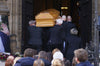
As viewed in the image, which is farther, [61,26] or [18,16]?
[18,16]

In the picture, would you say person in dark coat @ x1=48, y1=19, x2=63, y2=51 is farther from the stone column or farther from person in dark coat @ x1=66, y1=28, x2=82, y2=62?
the stone column

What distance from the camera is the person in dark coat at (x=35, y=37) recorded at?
30.3 feet

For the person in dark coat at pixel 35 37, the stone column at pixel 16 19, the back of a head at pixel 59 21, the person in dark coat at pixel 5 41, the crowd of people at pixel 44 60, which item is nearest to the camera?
the crowd of people at pixel 44 60

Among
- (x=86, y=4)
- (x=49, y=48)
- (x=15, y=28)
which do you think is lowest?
(x=49, y=48)

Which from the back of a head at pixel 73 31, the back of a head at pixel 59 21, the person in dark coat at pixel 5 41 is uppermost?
the back of a head at pixel 59 21

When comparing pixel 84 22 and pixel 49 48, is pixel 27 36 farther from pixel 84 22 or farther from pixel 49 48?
pixel 84 22

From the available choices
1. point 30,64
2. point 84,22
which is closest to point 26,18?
point 84,22

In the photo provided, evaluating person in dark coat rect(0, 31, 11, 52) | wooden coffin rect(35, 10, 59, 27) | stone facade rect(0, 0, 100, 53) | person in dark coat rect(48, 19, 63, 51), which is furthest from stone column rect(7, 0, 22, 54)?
person in dark coat rect(48, 19, 63, 51)

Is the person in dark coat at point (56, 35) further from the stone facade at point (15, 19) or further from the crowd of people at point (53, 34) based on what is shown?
the stone facade at point (15, 19)

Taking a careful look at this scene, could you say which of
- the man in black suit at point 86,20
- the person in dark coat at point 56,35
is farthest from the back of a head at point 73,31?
the man in black suit at point 86,20

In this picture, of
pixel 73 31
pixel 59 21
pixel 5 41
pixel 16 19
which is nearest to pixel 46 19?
pixel 59 21

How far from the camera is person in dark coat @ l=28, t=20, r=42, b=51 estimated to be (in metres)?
9.24

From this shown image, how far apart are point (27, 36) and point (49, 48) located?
0.98 metres

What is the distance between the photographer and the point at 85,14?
9.62 m
